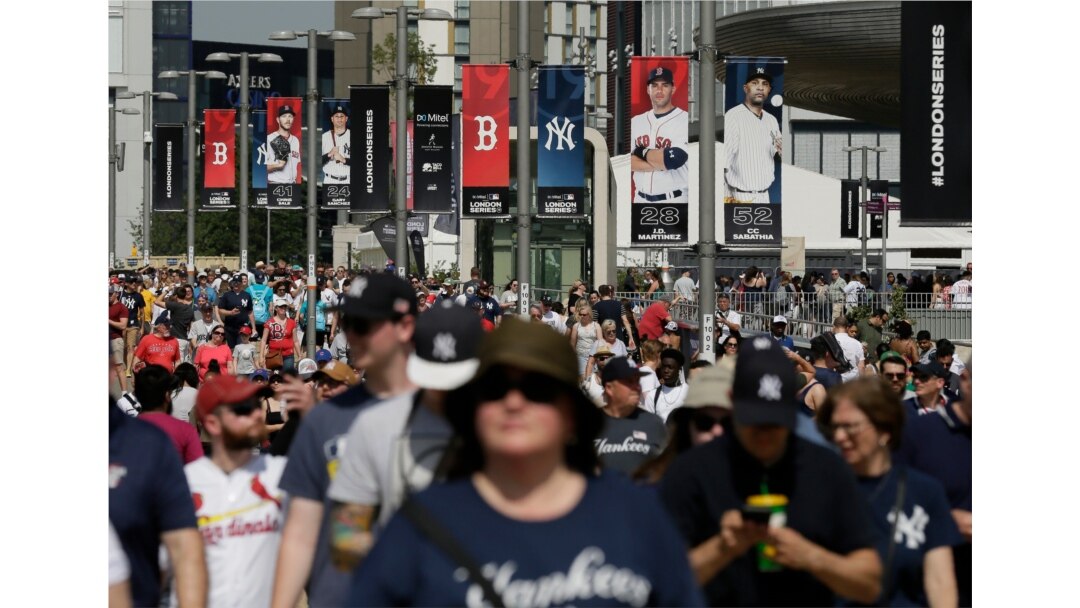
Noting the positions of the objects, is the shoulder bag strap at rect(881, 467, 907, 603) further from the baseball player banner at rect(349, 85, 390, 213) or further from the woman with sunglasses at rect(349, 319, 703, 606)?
the baseball player banner at rect(349, 85, 390, 213)

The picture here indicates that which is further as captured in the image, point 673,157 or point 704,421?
point 673,157

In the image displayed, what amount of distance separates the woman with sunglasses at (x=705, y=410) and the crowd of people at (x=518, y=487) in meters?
0.01

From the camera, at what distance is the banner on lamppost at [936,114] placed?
15.6 meters

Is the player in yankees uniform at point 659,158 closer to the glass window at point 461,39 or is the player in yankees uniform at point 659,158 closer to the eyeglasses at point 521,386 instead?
the eyeglasses at point 521,386

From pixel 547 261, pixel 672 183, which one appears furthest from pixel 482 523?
pixel 547 261

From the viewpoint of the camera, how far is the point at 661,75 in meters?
20.3

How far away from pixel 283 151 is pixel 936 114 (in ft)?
73.0

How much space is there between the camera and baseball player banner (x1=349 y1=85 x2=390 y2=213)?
30.4m

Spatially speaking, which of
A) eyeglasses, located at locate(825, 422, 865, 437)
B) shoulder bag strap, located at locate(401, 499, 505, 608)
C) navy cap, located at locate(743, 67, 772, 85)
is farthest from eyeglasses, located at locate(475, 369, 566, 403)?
navy cap, located at locate(743, 67, 772, 85)

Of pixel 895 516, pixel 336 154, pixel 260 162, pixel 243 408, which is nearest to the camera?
pixel 895 516

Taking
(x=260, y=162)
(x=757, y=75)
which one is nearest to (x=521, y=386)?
(x=757, y=75)

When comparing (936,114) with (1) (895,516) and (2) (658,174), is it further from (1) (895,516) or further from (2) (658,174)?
(1) (895,516)

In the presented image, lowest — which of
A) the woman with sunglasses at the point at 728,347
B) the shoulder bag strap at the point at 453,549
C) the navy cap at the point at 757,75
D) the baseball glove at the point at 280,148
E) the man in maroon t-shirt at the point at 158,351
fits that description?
the man in maroon t-shirt at the point at 158,351

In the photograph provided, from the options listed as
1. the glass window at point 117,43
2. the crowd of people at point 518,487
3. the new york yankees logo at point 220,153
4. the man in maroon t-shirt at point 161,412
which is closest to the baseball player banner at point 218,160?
the new york yankees logo at point 220,153
